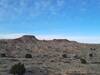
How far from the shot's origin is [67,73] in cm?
2730

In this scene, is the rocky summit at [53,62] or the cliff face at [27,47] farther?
the cliff face at [27,47]

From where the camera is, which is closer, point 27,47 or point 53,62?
point 53,62

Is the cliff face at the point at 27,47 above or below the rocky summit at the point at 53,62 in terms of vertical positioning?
above

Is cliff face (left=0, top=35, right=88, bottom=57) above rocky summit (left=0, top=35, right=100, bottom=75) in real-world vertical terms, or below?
above

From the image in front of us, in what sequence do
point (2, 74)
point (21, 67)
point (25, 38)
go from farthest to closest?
point (25, 38), point (21, 67), point (2, 74)

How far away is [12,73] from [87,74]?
284 inches

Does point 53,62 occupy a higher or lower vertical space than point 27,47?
lower

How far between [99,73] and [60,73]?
396cm

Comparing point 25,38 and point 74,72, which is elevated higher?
point 25,38

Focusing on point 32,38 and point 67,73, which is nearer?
point 67,73

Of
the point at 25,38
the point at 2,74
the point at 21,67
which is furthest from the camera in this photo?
the point at 25,38

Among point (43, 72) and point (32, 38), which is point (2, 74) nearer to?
point (43, 72)

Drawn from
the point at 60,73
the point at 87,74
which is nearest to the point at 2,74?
the point at 60,73

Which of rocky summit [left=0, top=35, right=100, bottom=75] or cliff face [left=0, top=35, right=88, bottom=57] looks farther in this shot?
cliff face [left=0, top=35, right=88, bottom=57]
